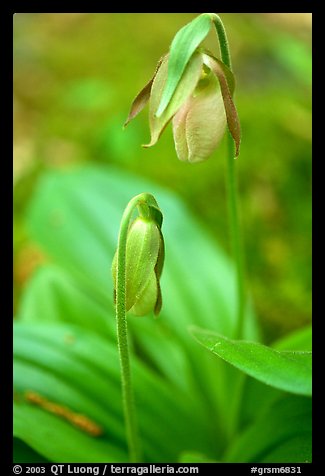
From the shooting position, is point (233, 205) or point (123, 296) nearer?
point (123, 296)

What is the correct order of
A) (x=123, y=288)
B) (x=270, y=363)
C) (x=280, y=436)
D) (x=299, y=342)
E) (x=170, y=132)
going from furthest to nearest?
(x=170, y=132) → (x=299, y=342) → (x=280, y=436) → (x=123, y=288) → (x=270, y=363)

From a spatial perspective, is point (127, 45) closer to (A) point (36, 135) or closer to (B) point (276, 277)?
(A) point (36, 135)

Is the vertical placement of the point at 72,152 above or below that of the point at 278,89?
below

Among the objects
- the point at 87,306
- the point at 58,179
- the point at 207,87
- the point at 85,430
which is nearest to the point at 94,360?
the point at 85,430

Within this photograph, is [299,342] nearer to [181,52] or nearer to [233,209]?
[233,209]

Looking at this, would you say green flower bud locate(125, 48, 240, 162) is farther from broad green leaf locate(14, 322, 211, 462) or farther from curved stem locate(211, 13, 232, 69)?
broad green leaf locate(14, 322, 211, 462)

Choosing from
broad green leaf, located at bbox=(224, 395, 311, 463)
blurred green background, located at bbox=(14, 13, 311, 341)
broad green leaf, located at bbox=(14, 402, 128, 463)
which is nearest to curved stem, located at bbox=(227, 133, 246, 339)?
broad green leaf, located at bbox=(224, 395, 311, 463)

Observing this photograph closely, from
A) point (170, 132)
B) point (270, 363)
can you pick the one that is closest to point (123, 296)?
point (270, 363)
